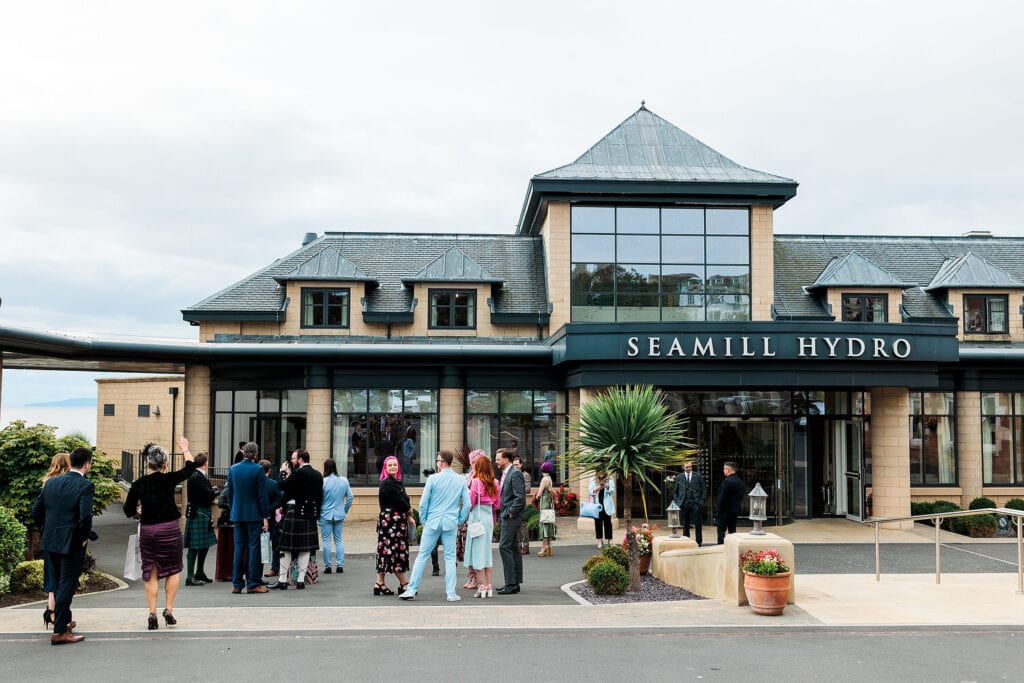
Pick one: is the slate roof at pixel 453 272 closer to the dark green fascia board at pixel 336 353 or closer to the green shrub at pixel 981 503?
the dark green fascia board at pixel 336 353

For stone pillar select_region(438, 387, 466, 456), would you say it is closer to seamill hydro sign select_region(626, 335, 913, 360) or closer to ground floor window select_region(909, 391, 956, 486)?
seamill hydro sign select_region(626, 335, 913, 360)

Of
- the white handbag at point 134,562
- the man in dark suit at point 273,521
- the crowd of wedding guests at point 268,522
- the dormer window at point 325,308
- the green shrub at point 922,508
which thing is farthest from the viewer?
the dormer window at point 325,308

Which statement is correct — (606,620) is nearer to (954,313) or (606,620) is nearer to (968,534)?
(968,534)

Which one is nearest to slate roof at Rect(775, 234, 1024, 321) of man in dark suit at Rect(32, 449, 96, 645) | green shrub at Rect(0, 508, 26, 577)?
green shrub at Rect(0, 508, 26, 577)

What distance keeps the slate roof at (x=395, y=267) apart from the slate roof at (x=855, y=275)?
7.56 m

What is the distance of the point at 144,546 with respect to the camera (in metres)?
8.86

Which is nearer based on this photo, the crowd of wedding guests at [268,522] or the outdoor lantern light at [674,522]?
the crowd of wedding guests at [268,522]

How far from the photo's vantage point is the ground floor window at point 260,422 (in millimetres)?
22031

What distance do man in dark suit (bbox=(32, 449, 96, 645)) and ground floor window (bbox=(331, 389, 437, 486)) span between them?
1287cm

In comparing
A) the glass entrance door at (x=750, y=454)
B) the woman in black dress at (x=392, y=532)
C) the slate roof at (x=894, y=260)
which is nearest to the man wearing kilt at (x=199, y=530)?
the woman in black dress at (x=392, y=532)

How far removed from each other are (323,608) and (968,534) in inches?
592

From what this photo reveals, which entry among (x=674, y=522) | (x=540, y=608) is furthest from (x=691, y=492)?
(x=540, y=608)

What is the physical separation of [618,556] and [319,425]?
37.6 ft

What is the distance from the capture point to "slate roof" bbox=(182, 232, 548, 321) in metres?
23.1
